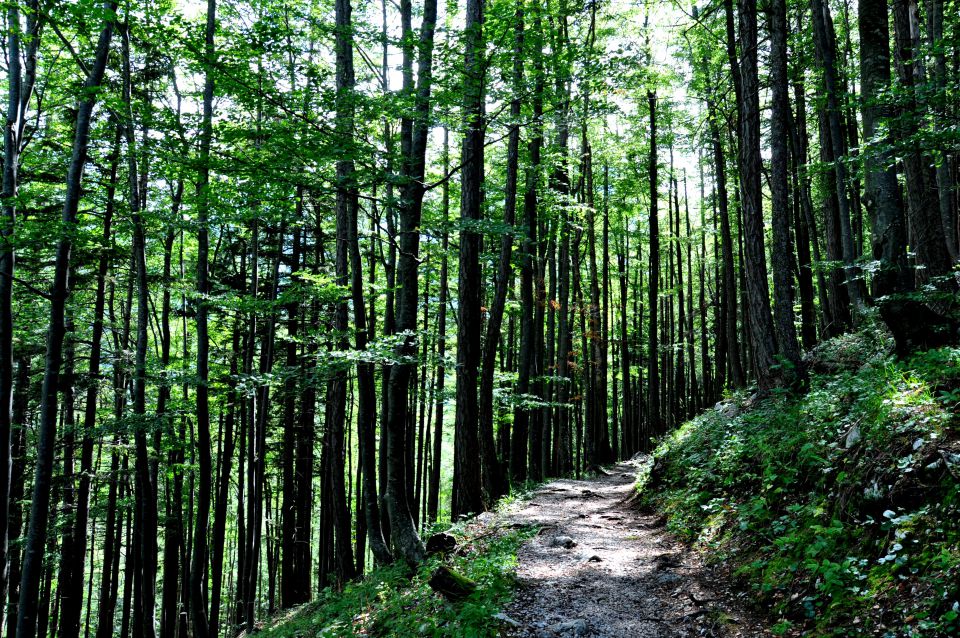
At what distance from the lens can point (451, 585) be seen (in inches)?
223

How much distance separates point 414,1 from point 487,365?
1028 centimetres

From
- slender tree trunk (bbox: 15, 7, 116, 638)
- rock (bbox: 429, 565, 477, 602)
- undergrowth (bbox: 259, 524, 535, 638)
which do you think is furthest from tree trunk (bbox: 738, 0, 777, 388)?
slender tree trunk (bbox: 15, 7, 116, 638)

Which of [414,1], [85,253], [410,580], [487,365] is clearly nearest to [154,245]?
[85,253]

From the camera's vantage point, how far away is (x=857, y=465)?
16.1 feet

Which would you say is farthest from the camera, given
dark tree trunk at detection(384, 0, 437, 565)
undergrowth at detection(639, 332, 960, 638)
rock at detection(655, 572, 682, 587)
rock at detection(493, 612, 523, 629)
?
dark tree trunk at detection(384, 0, 437, 565)

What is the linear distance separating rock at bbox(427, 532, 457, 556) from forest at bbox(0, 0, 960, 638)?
1.37 feet

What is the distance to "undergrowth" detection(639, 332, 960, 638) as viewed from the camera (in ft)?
12.2

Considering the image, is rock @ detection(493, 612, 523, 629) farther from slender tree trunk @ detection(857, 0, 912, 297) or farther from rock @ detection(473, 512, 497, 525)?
slender tree trunk @ detection(857, 0, 912, 297)

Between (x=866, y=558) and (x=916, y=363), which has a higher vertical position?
(x=916, y=363)

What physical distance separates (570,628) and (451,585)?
4.64 ft

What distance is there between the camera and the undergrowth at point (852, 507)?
3725 mm

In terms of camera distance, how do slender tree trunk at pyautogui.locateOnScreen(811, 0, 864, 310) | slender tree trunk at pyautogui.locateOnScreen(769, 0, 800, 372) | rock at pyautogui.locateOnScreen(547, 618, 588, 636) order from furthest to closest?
slender tree trunk at pyautogui.locateOnScreen(811, 0, 864, 310) < slender tree trunk at pyautogui.locateOnScreen(769, 0, 800, 372) < rock at pyautogui.locateOnScreen(547, 618, 588, 636)

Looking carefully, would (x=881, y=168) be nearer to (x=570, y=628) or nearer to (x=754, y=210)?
(x=754, y=210)

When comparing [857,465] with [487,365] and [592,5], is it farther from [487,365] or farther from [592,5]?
[592,5]
